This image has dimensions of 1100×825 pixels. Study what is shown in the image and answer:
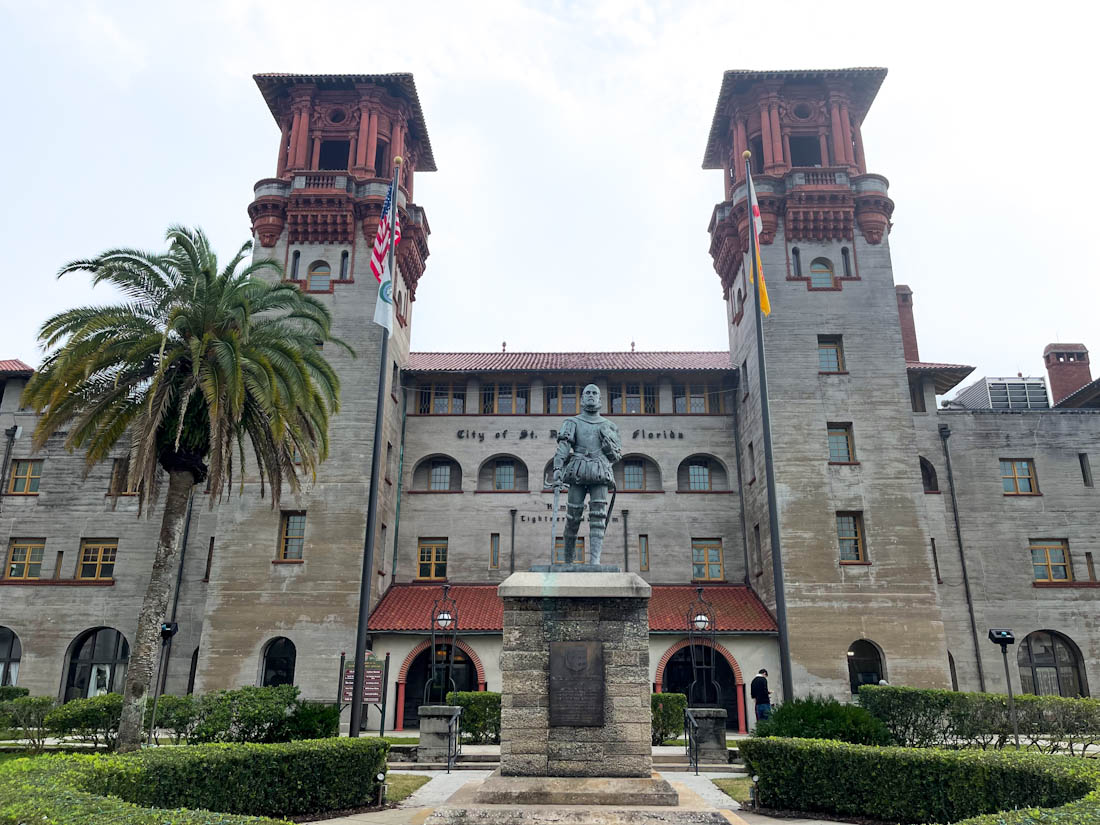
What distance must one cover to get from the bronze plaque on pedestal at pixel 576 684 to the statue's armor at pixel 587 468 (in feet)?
6.27

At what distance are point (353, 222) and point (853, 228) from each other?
2185cm

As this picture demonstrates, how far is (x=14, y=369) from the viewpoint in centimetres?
3753

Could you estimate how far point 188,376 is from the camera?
20312 mm

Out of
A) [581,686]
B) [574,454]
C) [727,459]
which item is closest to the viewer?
[581,686]

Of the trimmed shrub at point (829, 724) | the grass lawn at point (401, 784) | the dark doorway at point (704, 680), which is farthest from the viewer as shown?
the dark doorway at point (704, 680)

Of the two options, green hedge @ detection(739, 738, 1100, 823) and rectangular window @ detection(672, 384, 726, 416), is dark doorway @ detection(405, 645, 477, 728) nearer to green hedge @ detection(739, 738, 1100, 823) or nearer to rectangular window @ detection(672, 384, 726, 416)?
rectangular window @ detection(672, 384, 726, 416)

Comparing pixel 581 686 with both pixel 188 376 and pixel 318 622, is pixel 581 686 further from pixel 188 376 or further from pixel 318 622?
pixel 318 622

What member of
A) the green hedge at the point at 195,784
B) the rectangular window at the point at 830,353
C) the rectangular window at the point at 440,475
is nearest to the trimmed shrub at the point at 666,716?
the green hedge at the point at 195,784

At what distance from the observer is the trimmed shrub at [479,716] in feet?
79.6

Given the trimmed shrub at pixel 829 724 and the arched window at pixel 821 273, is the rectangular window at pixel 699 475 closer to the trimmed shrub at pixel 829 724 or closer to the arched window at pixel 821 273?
the arched window at pixel 821 273

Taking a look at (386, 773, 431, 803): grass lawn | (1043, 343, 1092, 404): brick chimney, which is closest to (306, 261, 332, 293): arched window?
(386, 773, 431, 803): grass lawn

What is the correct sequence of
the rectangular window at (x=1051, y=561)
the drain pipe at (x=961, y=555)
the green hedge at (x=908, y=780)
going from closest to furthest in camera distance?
1. the green hedge at (x=908, y=780)
2. the drain pipe at (x=961, y=555)
3. the rectangular window at (x=1051, y=561)

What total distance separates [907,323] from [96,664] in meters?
40.7

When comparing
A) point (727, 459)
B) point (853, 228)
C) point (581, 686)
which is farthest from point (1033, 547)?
point (581, 686)
